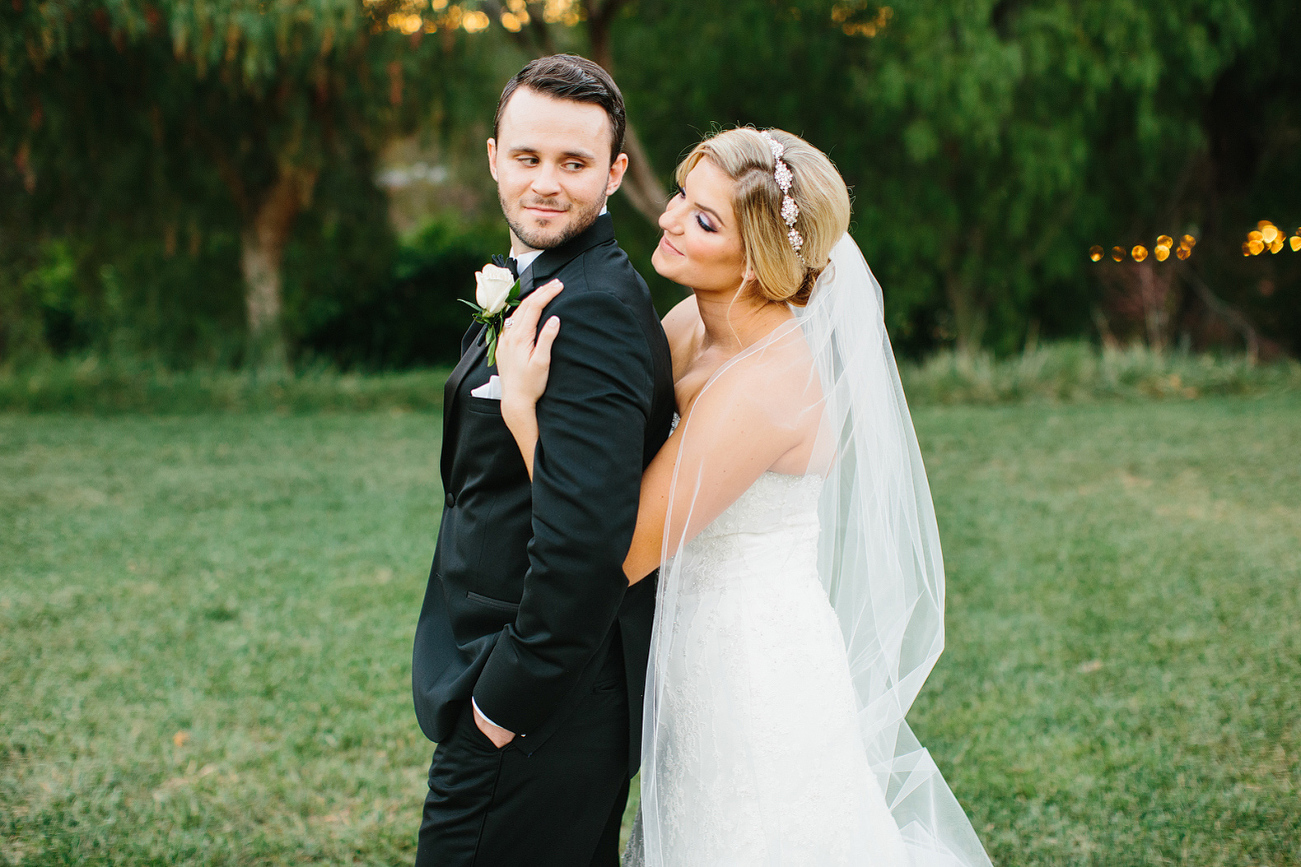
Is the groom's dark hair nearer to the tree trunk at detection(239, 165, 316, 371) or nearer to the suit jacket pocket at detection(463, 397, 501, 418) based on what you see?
the suit jacket pocket at detection(463, 397, 501, 418)

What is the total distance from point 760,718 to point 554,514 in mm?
850

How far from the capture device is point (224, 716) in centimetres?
420

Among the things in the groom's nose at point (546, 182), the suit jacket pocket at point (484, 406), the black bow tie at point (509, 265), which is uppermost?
the groom's nose at point (546, 182)

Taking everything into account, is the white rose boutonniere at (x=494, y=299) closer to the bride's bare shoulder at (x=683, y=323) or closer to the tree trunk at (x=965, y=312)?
the bride's bare shoulder at (x=683, y=323)

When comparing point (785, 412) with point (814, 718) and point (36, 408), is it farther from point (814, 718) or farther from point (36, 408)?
point (36, 408)

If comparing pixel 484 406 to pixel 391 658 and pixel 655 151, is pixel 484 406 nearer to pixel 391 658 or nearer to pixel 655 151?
pixel 391 658

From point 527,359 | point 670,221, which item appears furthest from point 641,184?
point 527,359

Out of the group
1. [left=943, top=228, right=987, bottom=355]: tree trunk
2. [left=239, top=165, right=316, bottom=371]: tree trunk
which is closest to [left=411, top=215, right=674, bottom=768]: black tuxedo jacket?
[left=239, top=165, right=316, bottom=371]: tree trunk

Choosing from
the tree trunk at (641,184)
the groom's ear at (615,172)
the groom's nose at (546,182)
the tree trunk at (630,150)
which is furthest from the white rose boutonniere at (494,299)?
the tree trunk at (641,184)

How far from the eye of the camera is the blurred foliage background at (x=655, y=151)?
11.6 m

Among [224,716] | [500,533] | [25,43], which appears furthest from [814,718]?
[25,43]

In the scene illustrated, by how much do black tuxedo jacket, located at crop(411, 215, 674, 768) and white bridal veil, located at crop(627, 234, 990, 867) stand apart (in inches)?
9.2

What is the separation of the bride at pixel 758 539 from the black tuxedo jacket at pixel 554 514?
0.62 feet

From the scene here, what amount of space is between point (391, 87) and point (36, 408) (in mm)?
5784
